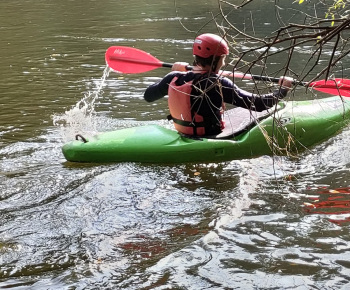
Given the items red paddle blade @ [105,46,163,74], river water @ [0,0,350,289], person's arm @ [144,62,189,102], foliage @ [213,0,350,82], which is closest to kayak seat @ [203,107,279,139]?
river water @ [0,0,350,289]

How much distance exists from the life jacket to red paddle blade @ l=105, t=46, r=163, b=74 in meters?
1.29

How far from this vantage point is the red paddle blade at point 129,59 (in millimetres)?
5653

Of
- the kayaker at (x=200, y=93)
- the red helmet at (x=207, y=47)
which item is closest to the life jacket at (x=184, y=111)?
the kayaker at (x=200, y=93)

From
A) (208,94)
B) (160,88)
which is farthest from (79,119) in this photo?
(208,94)

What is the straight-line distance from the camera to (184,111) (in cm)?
437

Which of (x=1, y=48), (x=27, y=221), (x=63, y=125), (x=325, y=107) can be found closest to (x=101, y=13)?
(x=1, y=48)

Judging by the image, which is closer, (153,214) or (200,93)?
(153,214)

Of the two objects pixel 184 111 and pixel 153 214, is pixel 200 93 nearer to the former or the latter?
pixel 184 111

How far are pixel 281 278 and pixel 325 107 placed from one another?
287 cm

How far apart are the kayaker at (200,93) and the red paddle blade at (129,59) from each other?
41.8 inches

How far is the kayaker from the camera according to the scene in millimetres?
4117

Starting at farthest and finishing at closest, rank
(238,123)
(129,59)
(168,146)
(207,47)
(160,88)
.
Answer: (129,59) → (238,123) → (160,88) → (168,146) → (207,47)

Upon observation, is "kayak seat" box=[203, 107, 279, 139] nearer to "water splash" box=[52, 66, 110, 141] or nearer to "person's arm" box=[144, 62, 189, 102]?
"person's arm" box=[144, 62, 189, 102]

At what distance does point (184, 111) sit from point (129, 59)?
1.64m
